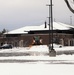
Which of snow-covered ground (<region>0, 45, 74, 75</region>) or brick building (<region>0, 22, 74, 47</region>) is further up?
snow-covered ground (<region>0, 45, 74, 75</region>)

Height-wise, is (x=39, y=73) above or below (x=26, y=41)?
above

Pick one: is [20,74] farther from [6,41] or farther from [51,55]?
[6,41]

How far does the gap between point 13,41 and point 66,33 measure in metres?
20.0

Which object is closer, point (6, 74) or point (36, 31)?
point (6, 74)

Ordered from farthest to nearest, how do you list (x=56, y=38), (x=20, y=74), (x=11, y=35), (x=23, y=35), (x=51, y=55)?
(x=11, y=35) → (x=23, y=35) → (x=56, y=38) → (x=51, y=55) → (x=20, y=74)

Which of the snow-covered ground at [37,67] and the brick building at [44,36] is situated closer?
the snow-covered ground at [37,67]

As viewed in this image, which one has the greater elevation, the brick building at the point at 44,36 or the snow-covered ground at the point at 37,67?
the snow-covered ground at the point at 37,67

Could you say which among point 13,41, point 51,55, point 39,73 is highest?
point 39,73

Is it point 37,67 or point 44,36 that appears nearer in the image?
point 37,67

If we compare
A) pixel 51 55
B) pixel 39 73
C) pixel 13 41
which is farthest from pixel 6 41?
pixel 39 73

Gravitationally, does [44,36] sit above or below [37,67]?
below

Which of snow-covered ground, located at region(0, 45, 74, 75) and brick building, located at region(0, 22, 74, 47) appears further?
brick building, located at region(0, 22, 74, 47)

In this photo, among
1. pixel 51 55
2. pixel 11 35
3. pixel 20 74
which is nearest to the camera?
pixel 20 74

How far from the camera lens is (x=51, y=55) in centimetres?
3575
